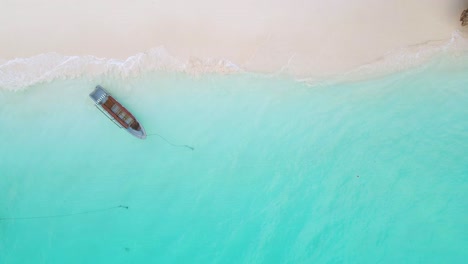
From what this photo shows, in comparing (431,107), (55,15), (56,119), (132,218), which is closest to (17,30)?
(55,15)

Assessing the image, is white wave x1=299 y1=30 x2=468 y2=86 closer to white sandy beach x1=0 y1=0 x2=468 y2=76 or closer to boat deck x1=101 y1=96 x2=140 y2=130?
white sandy beach x1=0 y1=0 x2=468 y2=76

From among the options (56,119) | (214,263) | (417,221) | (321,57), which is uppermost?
(321,57)

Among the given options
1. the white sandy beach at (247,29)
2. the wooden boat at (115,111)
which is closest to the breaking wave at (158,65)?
the white sandy beach at (247,29)

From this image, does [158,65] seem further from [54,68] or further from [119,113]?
[54,68]

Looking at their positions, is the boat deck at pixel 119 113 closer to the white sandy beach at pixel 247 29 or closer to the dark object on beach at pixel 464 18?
the white sandy beach at pixel 247 29

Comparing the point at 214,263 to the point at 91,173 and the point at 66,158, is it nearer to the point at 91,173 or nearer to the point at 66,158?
the point at 91,173

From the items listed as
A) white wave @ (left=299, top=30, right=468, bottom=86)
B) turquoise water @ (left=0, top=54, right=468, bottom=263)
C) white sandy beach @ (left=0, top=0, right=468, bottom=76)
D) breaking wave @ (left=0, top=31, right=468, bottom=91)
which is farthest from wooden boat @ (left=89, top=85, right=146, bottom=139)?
white wave @ (left=299, top=30, right=468, bottom=86)

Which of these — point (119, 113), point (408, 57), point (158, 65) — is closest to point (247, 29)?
point (158, 65)
